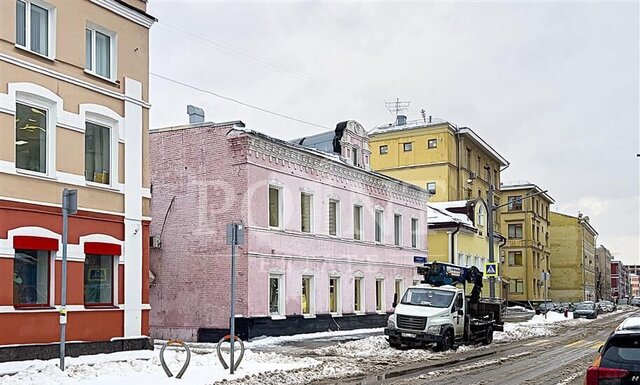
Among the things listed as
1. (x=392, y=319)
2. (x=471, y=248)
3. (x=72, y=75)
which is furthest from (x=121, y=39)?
(x=471, y=248)

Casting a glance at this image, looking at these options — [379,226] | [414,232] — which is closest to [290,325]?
[379,226]

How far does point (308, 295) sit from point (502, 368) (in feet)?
40.6

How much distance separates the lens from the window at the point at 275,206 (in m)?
28.8

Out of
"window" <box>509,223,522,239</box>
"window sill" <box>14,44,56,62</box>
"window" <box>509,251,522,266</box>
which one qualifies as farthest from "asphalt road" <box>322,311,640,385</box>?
"window" <box>509,223,522,239</box>

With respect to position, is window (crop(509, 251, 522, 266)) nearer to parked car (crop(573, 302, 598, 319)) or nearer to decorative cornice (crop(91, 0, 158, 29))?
parked car (crop(573, 302, 598, 319))

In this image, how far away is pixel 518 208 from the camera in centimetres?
9106

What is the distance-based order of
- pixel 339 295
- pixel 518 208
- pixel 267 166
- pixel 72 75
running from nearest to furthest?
1. pixel 72 75
2. pixel 267 166
3. pixel 339 295
4. pixel 518 208

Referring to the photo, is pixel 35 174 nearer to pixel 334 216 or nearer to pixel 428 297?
pixel 428 297

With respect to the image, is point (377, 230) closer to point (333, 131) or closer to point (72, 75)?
point (333, 131)

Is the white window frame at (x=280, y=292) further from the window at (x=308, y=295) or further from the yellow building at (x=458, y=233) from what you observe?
the yellow building at (x=458, y=233)

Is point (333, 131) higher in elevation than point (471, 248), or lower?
higher

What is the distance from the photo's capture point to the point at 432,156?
66.4 metres

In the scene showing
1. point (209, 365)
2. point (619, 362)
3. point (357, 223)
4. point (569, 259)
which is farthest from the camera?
Answer: point (569, 259)

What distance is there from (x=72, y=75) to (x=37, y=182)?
9.49 ft
